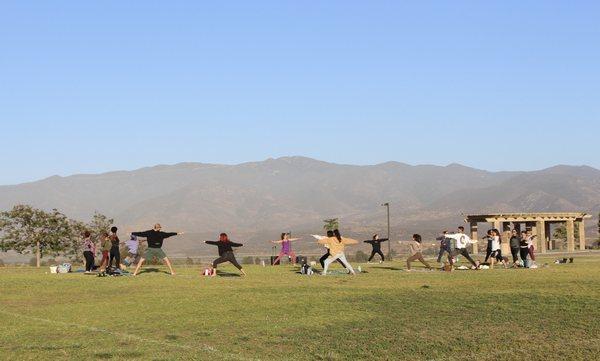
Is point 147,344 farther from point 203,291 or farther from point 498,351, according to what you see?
point 203,291

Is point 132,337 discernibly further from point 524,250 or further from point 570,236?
point 570,236

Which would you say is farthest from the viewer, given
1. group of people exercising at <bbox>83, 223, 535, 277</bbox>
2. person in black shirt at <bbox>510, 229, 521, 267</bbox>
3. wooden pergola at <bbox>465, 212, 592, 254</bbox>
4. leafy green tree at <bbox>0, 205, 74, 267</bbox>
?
wooden pergola at <bbox>465, 212, 592, 254</bbox>

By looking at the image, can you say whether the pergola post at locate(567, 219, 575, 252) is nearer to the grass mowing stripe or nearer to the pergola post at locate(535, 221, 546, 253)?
the pergola post at locate(535, 221, 546, 253)

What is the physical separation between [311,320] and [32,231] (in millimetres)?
54332

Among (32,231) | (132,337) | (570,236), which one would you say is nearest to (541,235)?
(570,236)

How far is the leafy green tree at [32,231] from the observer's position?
64250mm

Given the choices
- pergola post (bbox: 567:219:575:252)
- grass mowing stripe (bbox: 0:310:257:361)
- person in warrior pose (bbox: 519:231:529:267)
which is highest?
pergola post (bbox: 567:219:575:252)

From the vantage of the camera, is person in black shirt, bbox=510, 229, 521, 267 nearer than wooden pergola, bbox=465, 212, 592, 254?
Yes

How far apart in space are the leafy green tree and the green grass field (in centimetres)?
4133

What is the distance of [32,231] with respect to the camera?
65500 mm

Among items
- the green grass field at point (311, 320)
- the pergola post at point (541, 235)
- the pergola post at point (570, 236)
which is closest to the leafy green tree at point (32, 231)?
the pergola post at point (541, 235)

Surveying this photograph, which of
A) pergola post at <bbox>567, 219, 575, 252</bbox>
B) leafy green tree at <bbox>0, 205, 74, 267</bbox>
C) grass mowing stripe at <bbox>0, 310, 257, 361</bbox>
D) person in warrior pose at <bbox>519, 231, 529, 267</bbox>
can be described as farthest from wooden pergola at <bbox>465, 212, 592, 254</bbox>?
grass mowing stripe at <bbox>0, 310, 257, 361</bbox>

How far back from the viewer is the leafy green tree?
64250 mm

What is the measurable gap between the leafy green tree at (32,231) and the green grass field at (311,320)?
41.3m
